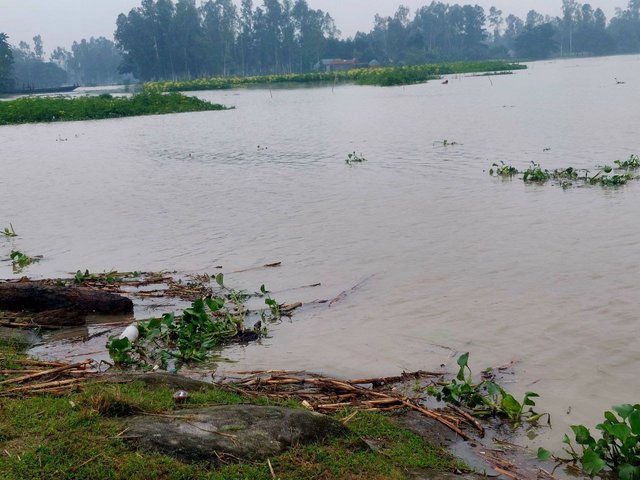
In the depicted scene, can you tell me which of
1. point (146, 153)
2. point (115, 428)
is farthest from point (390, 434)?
point (146, 153)

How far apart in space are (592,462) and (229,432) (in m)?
1.96

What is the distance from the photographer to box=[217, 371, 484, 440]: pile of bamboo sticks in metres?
4.59

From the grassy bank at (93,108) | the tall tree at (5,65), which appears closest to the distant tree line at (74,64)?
the tall tree at (5,65)

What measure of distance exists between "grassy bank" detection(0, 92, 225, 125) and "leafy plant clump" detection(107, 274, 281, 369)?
34870mm

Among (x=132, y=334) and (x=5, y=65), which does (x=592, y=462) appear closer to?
(x=132, y=334)

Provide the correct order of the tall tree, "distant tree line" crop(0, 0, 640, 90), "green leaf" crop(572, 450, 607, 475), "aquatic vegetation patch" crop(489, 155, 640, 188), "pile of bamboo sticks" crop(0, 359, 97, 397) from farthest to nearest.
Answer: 1. "distant tree line" crop(0, 0, 640, 90)
2. the tall tree
3. "aquatic vegetation patch" crop(489, 155, 640, 188)
4. "pile of bamboo sticks" crop(0, 359, 97, 397)
5. "green leaf" crop(572, 450, 607, 475)

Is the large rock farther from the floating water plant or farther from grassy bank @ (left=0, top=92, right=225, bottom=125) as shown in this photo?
grassy bank @ (left=0, top=92, right=225, bottom=125)

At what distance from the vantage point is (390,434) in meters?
4.20

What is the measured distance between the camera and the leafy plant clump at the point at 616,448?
379cm

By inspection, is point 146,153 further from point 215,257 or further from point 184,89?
point 184,89

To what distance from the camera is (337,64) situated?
10838 centimetres

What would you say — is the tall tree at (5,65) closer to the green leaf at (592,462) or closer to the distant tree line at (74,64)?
the distant tree line at (74,64)

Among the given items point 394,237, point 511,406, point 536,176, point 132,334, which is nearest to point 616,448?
point 511,406

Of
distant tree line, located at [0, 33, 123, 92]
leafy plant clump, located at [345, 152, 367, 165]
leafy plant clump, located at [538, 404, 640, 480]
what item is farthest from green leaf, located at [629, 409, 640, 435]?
distant tree line, located at [0, 33, 123, 92]
